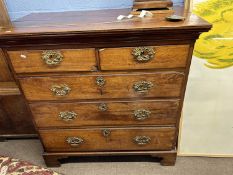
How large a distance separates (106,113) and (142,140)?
34 cm

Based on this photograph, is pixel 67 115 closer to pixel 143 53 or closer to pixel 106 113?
pixel 106 113

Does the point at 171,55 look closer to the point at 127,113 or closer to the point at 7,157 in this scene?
the point at 127,113

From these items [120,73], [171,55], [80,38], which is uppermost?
[80,38]

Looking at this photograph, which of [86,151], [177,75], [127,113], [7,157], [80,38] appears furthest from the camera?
[7,157]

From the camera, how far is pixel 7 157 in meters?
1.80

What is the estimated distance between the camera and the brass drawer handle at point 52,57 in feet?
3.93

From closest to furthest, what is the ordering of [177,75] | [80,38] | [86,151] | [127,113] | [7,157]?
[80,38] → [177,75] → [127,113] → [86,151] → [7,157]

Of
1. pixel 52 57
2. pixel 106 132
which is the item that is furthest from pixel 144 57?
pixel 106 132

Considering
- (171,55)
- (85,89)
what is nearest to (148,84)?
(171,55)

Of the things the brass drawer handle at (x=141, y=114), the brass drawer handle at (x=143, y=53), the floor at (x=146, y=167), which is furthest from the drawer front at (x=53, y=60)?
the floor at (x=146, y=167)

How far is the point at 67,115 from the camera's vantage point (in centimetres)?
143

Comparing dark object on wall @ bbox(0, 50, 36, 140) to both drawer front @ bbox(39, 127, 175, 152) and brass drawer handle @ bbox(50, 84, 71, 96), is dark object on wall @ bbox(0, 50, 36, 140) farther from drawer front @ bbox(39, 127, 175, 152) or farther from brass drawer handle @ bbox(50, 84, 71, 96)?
brass drawer handle @ bbox(50, 84, 71, 96)

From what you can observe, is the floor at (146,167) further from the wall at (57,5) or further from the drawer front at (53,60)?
the wall at (57,5)

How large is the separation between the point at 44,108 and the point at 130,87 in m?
0.57
